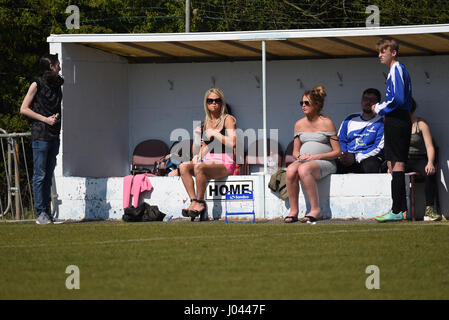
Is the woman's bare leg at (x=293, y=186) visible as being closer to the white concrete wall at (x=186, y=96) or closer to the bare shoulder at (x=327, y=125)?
the bare shoulder at (x=327, y=125)

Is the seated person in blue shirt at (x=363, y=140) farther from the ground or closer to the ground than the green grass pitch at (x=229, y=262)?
farther from the ground

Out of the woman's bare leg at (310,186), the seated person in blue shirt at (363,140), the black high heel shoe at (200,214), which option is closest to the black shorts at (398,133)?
the woman's bare leg at (310,186)

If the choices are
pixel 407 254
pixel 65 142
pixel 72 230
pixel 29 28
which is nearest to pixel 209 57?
pixel 65 142

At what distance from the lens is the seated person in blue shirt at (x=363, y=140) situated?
1153cm

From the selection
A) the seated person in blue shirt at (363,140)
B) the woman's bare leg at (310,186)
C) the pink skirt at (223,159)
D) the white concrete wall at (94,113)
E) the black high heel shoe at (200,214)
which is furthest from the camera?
the white concrete wall at (94,113)

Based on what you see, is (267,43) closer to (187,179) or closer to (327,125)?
(327,125)

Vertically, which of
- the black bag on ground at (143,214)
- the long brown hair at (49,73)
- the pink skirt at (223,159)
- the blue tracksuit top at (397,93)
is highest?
the long brown hair at (49,73)

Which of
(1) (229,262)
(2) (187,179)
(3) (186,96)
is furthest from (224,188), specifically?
(1) (229,262)

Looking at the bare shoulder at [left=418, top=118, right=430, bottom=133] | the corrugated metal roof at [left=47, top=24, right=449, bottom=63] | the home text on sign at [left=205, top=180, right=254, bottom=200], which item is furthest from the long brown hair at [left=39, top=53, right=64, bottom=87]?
the bare shoulder at [left=418, top=118, right=430, bottom=133]

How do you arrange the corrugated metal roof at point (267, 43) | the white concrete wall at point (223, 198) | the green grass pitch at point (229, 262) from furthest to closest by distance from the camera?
the corrugated metal roof at point (267, 43) < the white concrete wall at point (223, 198) < the green grass pitch at point (229, 262)

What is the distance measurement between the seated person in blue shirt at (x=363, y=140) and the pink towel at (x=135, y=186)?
8.20ft

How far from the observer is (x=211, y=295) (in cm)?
494
